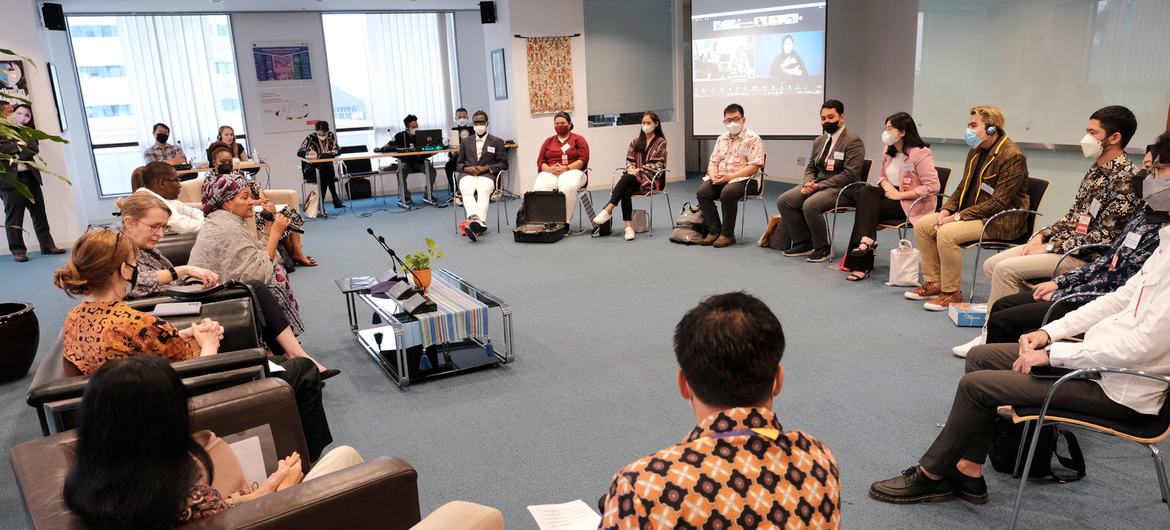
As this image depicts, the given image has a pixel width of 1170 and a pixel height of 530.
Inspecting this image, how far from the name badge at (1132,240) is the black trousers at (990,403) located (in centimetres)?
80

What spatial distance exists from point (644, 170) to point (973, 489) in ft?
17.4

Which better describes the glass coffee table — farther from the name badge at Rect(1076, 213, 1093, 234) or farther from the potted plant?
the name badge at Rect(1076, 213, 1093, 234)

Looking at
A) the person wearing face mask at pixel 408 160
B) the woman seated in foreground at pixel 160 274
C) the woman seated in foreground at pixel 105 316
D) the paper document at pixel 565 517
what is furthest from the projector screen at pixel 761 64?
the woman seated in foreground at pixel 105 316

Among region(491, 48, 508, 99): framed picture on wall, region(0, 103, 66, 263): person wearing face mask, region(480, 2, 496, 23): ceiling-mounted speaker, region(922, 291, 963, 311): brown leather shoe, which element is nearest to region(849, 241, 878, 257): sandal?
region(922, 291, 963, 311): brown leather shoe

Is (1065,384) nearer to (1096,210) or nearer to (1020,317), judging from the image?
(1020,317)

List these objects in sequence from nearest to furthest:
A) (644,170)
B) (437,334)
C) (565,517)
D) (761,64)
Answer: (565,517)
(437,334)
(644,170)
(761,64)

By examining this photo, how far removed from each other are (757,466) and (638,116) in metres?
10.2

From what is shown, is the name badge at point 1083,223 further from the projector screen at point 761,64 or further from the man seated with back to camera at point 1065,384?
the projector screen at point 761,64

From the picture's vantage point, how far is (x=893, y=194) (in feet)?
18.2

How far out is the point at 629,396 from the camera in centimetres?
365

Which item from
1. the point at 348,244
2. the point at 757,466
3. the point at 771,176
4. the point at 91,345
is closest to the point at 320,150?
the point at 348,244

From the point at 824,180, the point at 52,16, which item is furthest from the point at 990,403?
the point at 52,16

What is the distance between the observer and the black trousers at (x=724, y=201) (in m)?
6.82

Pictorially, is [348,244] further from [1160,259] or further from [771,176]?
[1160,259]
